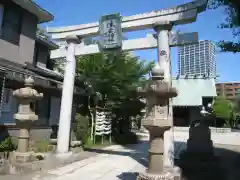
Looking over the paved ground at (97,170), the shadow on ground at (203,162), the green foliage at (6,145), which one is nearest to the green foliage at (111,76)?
the shadow on ground at (203,162)

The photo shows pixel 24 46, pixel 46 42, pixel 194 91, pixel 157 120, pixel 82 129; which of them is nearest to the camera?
Answer: pixel 157 120

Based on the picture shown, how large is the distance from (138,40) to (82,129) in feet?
22.4

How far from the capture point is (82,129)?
552 inches

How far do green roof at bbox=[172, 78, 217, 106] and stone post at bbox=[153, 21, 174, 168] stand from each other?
88.6 ft

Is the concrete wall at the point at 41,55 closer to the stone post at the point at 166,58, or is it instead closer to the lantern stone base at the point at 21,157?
the lantern stone base at the point at 21,157

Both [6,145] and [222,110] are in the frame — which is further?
[222,110]

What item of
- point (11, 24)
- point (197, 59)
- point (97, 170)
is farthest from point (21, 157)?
point (197, 59)

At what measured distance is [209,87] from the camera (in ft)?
119

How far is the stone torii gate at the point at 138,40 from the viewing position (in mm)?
8453

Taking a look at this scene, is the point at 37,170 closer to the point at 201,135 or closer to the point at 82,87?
the point at 201,135

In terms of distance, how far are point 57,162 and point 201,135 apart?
659 centimetres

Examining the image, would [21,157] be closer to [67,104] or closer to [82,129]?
[67,104]

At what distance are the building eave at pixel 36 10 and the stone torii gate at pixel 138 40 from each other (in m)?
3.48

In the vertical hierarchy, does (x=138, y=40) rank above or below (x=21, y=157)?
above
